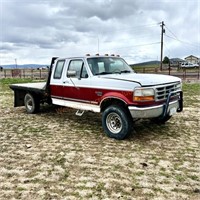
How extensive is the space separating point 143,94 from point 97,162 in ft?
5.49

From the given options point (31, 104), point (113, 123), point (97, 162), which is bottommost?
point (97, 162)

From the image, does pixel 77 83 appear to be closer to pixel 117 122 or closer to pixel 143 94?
pixel 117 122

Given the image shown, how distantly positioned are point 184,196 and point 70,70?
178 inches

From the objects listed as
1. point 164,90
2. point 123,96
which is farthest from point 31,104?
point 164,90

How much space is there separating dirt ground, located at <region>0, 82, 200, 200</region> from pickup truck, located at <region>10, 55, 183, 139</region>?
1.74ft

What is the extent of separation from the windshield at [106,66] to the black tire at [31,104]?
10.2 feet

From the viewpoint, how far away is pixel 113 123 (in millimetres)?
5766

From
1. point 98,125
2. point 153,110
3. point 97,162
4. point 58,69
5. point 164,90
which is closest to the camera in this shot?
point 97,162

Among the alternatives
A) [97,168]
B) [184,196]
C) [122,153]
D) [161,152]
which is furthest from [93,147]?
[184,196]

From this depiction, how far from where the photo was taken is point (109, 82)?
561cm

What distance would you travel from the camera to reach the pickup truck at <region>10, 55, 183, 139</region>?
5.20 meters

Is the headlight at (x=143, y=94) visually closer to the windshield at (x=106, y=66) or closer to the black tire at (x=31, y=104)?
the windshield at (x=106, y=66)

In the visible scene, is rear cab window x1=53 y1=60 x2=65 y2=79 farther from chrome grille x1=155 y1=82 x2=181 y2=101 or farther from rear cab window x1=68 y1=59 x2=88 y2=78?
chrome grille x1=155 y1=82 x2=181 y2=101

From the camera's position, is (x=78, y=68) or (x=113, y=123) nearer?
(x=113, y=123)
